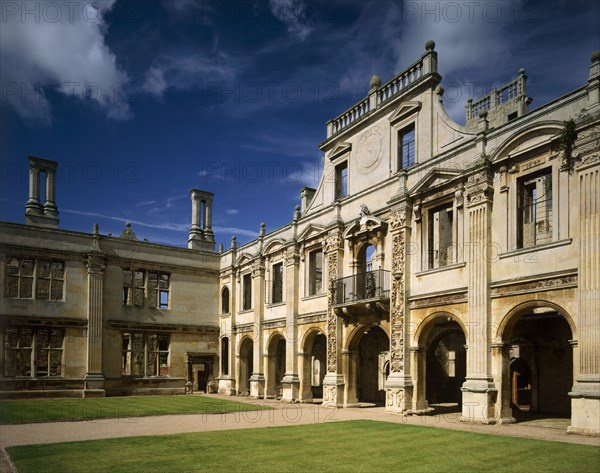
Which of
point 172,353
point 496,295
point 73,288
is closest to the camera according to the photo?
point 496,295

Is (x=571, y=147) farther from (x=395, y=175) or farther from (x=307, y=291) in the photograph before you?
(x=307, y=291)

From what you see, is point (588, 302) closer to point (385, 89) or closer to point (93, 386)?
point (385, 89)

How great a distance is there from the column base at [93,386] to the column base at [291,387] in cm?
988

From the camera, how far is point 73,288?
29906 mm

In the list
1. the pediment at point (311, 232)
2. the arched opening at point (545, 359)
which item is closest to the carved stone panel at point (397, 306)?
the arched opening at point (545, 359)

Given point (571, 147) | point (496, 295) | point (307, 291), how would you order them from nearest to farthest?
1. point (571, 147)
2. point (496, 295)
3. point (307, 291)

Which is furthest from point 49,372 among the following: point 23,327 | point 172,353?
point 172,353

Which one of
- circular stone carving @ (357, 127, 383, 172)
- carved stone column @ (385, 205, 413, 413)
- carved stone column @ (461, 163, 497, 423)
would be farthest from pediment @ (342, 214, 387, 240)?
carved stone column @ (461, 163, 497, 423)

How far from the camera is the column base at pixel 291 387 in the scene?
26.9 m

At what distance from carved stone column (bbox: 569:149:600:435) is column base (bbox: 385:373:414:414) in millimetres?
6535

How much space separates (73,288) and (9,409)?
925cm

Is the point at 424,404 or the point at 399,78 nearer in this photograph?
the point at 424,404

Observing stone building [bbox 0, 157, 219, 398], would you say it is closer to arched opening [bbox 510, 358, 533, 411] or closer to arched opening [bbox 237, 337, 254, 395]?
arched opening [bbox 237, 337, 254, 395]

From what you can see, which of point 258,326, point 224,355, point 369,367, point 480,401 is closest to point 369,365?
point 369,367
